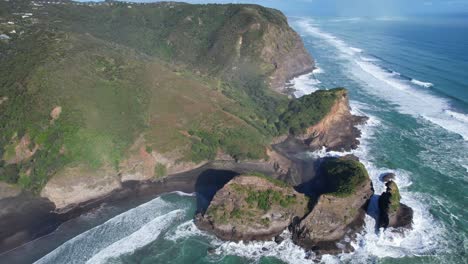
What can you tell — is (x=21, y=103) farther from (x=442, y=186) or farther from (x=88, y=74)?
(x=442, y=186)

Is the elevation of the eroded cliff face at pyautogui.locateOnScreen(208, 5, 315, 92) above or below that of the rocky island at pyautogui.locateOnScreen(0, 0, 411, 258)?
above

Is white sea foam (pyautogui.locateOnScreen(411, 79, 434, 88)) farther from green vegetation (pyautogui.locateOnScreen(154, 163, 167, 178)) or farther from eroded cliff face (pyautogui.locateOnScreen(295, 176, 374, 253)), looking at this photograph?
green vegetation (pyautogui.locateOnScreen(154, 163, 167, 178))

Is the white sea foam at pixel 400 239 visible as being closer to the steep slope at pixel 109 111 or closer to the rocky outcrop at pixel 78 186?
the steep slope at pixel 109 111

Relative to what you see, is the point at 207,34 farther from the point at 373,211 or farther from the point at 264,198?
the point at 373,211

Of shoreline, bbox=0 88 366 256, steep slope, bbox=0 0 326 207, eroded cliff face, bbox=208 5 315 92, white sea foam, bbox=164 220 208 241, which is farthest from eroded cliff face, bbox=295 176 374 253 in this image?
eroded cliff face, bbox=208 5 315 92

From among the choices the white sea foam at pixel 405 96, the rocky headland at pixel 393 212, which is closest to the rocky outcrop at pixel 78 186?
the rocky headland at pixel 393 212

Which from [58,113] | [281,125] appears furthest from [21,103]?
[281,125]
